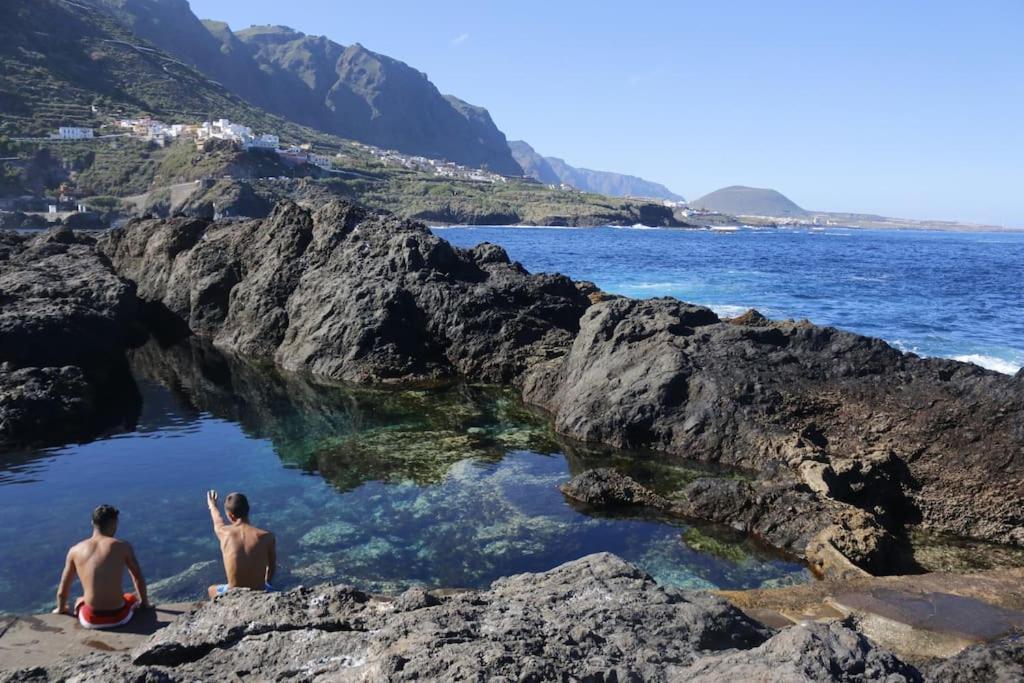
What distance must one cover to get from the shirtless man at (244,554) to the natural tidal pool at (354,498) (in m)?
1.89

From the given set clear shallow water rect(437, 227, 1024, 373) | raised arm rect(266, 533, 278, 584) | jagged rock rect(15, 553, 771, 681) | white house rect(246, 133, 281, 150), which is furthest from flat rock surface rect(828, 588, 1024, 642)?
white house rect(246, 133, 281, 150)

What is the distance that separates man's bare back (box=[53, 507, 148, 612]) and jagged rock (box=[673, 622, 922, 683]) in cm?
544

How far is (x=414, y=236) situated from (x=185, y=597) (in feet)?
51.7

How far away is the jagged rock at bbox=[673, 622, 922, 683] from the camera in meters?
4.06

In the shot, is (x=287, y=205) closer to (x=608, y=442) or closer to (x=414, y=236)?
(x=414, y=236)

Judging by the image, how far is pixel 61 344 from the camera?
1942 centimetres

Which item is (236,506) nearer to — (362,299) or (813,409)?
(813,409)

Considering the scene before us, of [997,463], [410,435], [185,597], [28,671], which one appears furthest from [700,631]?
[410,435]

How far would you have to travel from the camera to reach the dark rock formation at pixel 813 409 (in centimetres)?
1167

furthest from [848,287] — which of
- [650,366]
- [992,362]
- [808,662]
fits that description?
[808,662]

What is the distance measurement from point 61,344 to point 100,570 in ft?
50.0

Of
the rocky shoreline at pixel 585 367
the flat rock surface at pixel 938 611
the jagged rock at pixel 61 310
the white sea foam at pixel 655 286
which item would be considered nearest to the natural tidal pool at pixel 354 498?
the rocky shoreline at pixel 585 367

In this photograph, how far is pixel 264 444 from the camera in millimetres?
14648

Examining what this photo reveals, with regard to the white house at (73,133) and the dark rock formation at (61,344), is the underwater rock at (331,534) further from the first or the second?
the white house at (73,133)
